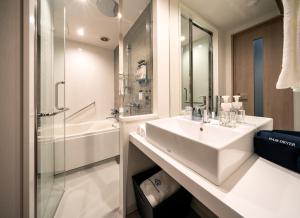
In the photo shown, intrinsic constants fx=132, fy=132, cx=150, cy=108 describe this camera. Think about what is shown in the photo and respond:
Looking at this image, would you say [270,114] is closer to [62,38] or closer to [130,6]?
[130,6]

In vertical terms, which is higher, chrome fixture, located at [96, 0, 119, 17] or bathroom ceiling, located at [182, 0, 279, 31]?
chrome fixture, located at [96, 0, 119, 17]

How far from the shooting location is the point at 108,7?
5.53 ft

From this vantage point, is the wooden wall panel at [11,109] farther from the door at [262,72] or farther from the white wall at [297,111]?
the white wall at [297,111]

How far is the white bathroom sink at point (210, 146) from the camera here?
491 mm

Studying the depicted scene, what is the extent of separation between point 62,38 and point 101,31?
0.87 m

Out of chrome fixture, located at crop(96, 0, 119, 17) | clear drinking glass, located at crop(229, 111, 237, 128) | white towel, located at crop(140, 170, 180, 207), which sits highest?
chrome fixture, located at crop(96, 0, 119, 17)

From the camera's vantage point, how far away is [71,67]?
2635 millimetres

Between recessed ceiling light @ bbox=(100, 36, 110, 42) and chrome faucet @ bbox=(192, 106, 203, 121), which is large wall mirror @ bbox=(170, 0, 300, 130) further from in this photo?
recessed ceiling light @ bbox=(100, 36, 110, 42)

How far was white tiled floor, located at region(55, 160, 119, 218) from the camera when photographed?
127 cm

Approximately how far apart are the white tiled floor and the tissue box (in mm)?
1328

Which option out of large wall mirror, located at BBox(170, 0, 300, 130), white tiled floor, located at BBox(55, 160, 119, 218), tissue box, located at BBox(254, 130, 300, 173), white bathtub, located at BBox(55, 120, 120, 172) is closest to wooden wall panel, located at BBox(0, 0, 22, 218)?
white tiled floor, located at BBox(55, 160, 119, 218)

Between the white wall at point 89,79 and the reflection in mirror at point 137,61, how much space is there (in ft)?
4.23

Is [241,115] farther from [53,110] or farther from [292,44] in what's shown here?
[53,110]

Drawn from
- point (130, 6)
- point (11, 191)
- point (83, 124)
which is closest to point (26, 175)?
point (11, 191)
